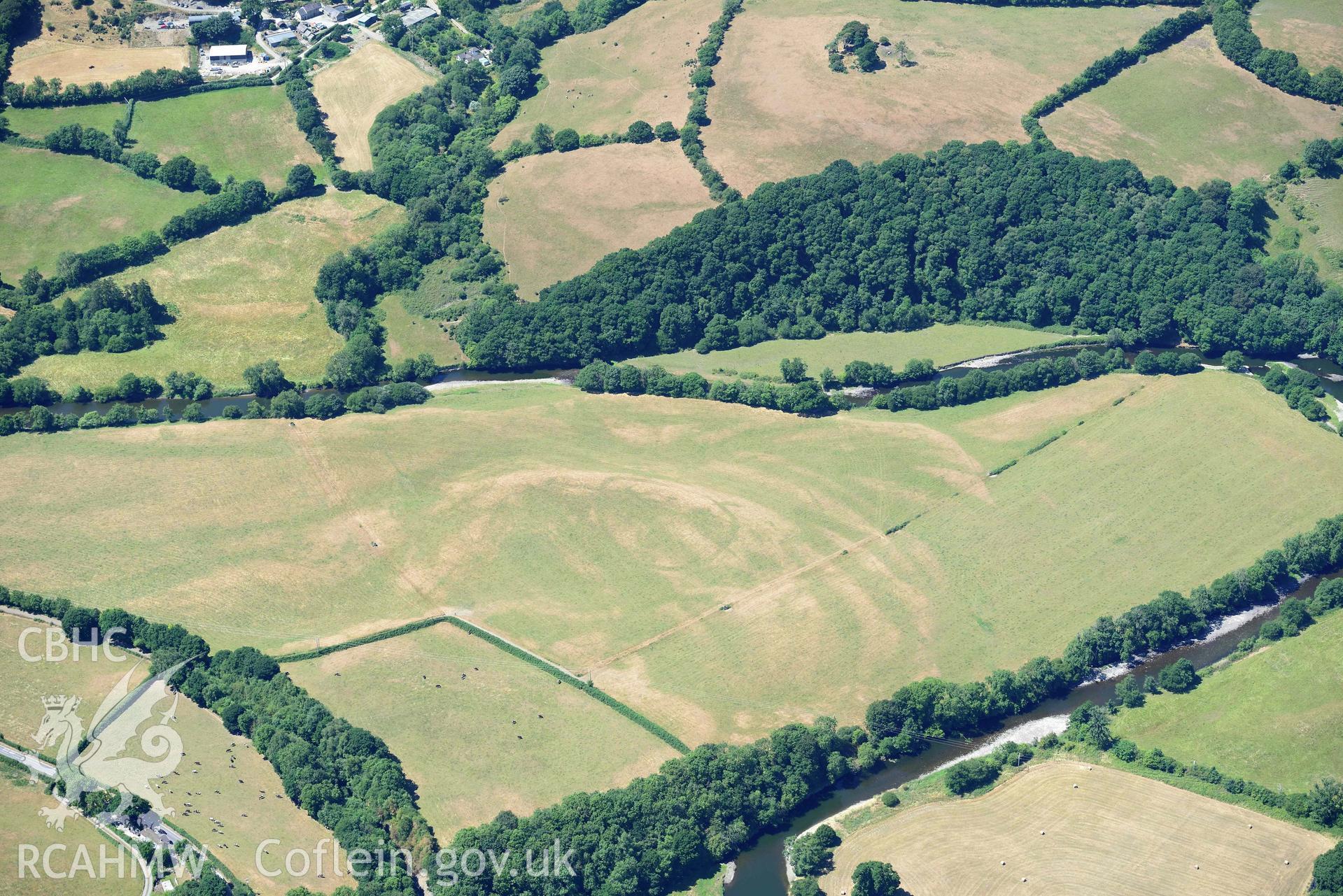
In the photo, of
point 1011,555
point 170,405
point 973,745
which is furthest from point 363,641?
point 1011,555

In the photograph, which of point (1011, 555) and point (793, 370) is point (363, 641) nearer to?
point (793, 370)

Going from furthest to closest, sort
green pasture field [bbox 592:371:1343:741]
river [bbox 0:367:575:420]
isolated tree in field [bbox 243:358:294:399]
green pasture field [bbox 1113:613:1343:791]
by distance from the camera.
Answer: isolated tree in field [bbox 243:358:294:399]
river [bbox 0:367:575:420]
green pasture field [bbox 592:371:1343:741]
green pasture field [bbox 1113:613:1343:791]

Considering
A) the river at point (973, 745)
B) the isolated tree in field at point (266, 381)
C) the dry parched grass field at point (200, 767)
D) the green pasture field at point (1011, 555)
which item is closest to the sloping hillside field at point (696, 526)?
the green pasture field at point (1011, 555)

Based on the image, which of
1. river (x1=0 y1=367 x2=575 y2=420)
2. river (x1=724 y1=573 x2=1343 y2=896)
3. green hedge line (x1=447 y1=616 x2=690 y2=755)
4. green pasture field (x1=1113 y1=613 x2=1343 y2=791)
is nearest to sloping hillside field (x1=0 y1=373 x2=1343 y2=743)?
green hedge line (x1=447 y1=616 x2=690 y2=755)

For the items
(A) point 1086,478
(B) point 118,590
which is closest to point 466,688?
(B) point 118,590

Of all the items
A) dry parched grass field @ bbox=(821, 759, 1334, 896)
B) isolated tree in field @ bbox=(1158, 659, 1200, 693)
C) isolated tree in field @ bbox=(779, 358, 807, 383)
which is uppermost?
isolated tree in field @ bbox=(779, 358, 807, 383)

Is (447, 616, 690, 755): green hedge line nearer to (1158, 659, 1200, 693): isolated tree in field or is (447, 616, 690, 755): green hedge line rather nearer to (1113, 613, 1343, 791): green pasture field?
(1113, 613, 1343, 791): green pasture field
